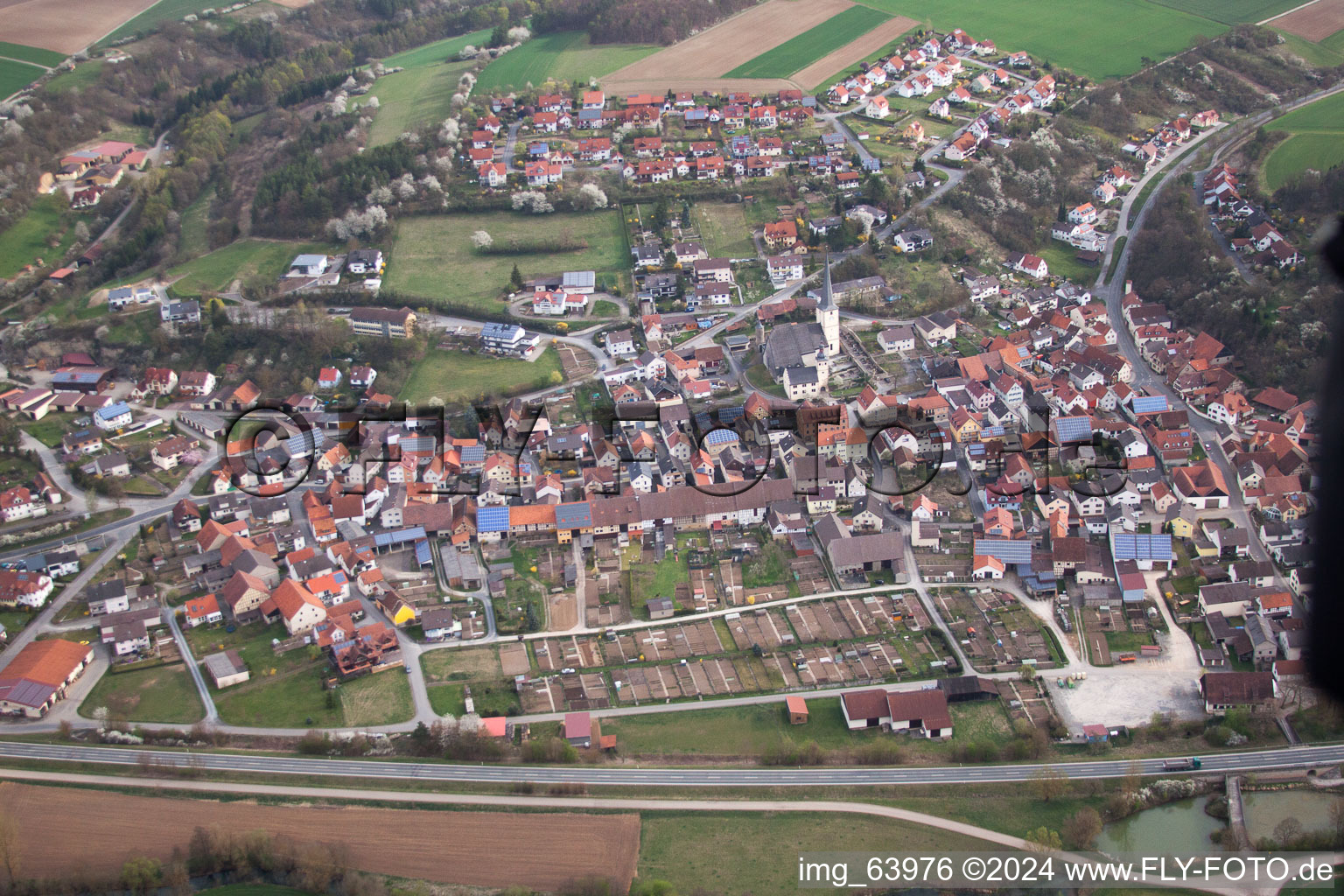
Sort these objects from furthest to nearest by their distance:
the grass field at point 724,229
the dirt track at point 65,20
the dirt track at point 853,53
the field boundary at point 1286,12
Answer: the dirt track at point 65,20
the dirt track at point 853,53
the field boundary at point 1286,12
the grass field at point 724,229

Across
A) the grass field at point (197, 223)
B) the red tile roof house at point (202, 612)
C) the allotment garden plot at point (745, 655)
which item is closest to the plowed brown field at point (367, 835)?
the allotment garden plot at point (745, 655)

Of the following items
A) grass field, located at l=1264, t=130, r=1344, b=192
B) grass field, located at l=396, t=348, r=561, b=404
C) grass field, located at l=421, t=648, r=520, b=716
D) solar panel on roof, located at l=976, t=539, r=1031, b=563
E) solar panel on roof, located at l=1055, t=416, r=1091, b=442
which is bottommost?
grass field, located at l=421, t=648, r=520, b=716

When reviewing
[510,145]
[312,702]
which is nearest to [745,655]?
[312,702]

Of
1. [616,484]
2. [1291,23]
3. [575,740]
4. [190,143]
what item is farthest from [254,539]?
[1291,23]

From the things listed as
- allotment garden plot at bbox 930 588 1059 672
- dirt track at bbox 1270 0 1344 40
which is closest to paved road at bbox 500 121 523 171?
allotment garden plot at bbox 930 588 1059 672

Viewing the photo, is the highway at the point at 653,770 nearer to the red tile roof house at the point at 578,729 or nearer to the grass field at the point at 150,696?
the red tile roof house at the point at 578,729

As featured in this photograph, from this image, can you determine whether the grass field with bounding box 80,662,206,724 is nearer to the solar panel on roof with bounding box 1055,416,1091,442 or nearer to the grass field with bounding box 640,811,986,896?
the grass field with bounding box 640,811,986,896
